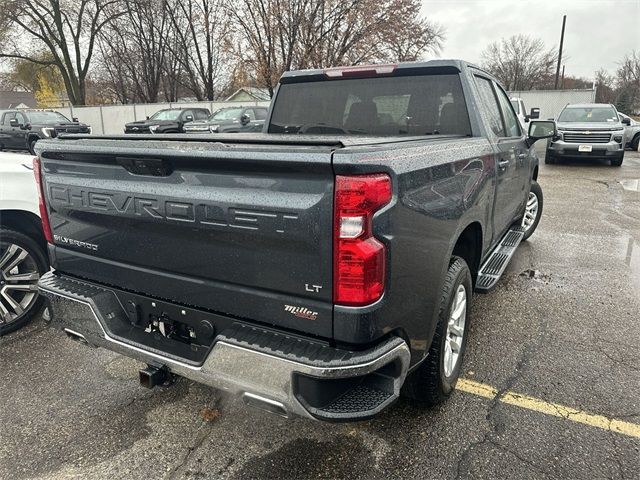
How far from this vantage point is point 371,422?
2.62 metres

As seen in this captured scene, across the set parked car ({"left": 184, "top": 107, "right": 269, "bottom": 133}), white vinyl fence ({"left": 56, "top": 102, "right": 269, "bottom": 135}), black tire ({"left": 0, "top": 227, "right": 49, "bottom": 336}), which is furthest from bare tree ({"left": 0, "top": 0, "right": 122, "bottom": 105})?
black tire ({"left": 0, "top": 227, "right": 49, "bottom": 336})

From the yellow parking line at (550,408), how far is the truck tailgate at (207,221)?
5.04 feet

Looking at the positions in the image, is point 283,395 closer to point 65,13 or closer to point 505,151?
point 505,151

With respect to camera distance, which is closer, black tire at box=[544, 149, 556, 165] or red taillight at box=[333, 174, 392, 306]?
red taillight at box=[333, 174, 392, 306]

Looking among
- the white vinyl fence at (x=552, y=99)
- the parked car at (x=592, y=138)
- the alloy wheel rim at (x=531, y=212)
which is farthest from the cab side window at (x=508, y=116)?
the white vinyl fence at (x=552, y=99)

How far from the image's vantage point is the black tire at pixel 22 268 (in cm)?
355

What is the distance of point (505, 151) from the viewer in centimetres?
362

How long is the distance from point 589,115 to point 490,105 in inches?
522

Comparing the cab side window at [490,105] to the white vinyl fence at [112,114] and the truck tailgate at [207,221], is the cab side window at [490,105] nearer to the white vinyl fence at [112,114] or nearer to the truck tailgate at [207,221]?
the truck tailgate at [207,221]

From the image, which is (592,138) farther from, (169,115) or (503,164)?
(169,115)

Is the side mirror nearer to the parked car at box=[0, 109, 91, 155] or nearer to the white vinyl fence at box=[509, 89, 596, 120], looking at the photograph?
the parked car at box=[0, 109, 91, 155]

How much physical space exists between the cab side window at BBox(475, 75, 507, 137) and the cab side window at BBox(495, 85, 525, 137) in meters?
0.18

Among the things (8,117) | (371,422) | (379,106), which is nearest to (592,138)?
(379,106)

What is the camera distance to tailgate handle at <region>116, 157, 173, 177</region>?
6.73 ft
